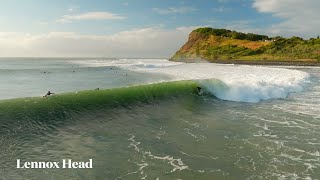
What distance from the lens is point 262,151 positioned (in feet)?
38.9

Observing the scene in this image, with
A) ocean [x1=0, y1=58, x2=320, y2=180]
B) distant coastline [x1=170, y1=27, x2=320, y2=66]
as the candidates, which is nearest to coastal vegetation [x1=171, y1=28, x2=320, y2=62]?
distant coastline [x1=170, y1=27, x2=320, y2=66]

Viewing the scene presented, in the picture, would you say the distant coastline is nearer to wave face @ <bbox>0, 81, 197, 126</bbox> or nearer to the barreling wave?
wave face @ <bbox>0, 81, 197, 126</bbox>

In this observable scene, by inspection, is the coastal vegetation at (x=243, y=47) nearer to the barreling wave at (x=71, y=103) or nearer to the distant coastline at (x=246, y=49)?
the distant coastline at (x=246, y=49)

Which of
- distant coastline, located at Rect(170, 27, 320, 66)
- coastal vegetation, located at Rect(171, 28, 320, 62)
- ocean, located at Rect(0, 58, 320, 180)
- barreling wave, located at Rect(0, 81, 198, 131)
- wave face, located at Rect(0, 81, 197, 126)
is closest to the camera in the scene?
ocean, located at Rect(0, 58, 320, 180)

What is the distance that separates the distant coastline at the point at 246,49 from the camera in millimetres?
90125

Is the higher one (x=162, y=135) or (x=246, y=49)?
(x=246, y=49)

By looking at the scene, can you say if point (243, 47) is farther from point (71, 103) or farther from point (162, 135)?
point (162, 135)

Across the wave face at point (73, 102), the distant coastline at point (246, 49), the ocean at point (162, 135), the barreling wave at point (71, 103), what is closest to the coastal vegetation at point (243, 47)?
the distant coastline at point (246, 49)

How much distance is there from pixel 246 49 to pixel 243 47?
11.0ft

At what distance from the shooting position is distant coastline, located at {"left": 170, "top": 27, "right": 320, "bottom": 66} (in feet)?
296

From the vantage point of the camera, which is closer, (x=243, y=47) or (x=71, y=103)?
(x=71, y=103)

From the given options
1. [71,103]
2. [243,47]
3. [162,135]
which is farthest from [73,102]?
[243,47]

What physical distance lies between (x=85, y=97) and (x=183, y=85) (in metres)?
9.88

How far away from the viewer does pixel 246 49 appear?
11412cm
